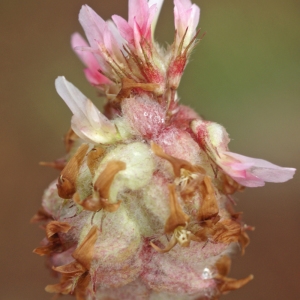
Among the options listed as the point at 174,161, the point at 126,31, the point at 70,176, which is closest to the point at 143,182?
the point at 174,161

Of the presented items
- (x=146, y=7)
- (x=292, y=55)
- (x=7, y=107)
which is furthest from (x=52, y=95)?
(x=146, y=7)

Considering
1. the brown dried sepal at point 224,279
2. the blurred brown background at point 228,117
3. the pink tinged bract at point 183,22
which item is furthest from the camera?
the blurred brown background at point 228,117

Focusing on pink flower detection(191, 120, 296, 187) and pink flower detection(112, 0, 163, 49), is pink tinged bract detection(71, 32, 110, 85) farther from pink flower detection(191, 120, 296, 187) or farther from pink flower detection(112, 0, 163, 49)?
pink flower detection(191, 120, 296, 187)

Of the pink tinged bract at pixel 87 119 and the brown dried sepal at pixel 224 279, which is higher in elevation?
the pink tinged bract at pixel 87 119

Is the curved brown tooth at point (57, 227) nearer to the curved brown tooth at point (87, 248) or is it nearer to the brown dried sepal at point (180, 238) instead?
the curved brown tooth at point (87, 248)

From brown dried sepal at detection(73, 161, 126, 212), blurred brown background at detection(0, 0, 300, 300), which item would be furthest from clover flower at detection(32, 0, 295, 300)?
blurred brown background at detection(0, 0, 300, 300)

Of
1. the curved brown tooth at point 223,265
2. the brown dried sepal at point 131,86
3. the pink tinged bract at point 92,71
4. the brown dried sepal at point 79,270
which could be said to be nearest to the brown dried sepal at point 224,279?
the curved brown tooth at point 223,265
